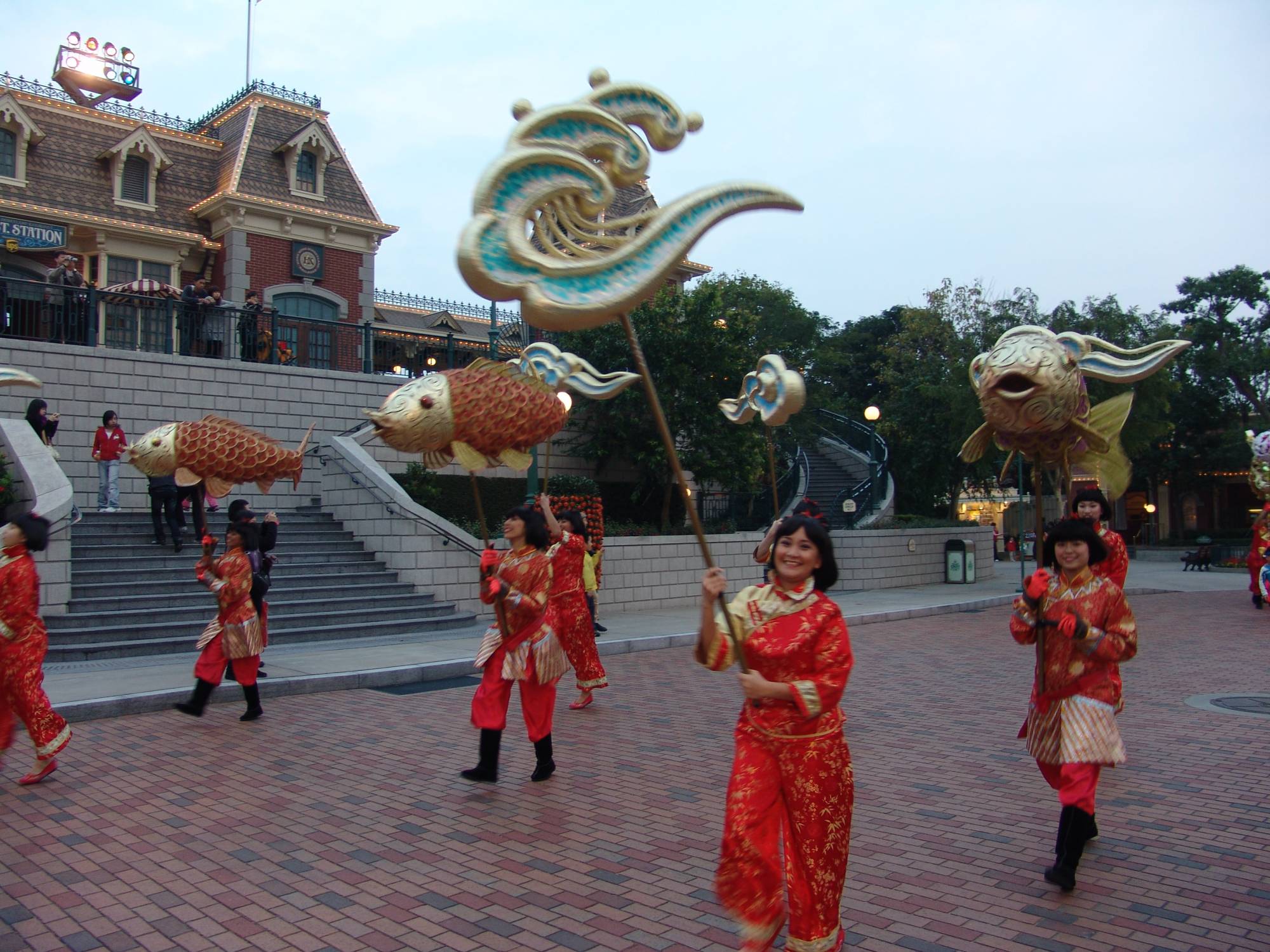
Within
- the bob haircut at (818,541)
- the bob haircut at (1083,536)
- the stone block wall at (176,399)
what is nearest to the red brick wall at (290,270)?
the stone block wall at (176,399)

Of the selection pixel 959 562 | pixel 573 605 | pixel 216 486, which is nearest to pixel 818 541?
pixel 573 605

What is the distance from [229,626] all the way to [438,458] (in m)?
2.50

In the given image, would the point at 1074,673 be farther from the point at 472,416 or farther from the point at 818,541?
the point at 472,416

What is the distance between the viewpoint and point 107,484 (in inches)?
554

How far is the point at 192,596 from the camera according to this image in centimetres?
1233

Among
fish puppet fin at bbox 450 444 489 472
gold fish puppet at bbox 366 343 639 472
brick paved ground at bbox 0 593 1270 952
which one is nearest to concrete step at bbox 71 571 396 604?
brick paved ground at bbox 0 593 1270 952

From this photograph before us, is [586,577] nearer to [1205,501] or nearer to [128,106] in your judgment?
[128,106]

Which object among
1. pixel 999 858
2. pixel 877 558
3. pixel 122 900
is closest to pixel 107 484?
pixel 122 900

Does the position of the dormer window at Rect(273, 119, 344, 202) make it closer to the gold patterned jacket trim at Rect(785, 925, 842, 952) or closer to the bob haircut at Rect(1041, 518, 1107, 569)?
the bob haircut at Rect(1041, 518, 1107, 569)

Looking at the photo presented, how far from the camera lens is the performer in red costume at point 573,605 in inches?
316

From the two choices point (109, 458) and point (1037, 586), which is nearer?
point (1037, 586)

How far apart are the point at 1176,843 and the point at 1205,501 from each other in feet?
135

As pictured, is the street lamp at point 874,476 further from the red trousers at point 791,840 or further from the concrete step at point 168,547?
the red trousers at point 791,840

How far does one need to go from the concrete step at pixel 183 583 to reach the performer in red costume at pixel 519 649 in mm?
7753
